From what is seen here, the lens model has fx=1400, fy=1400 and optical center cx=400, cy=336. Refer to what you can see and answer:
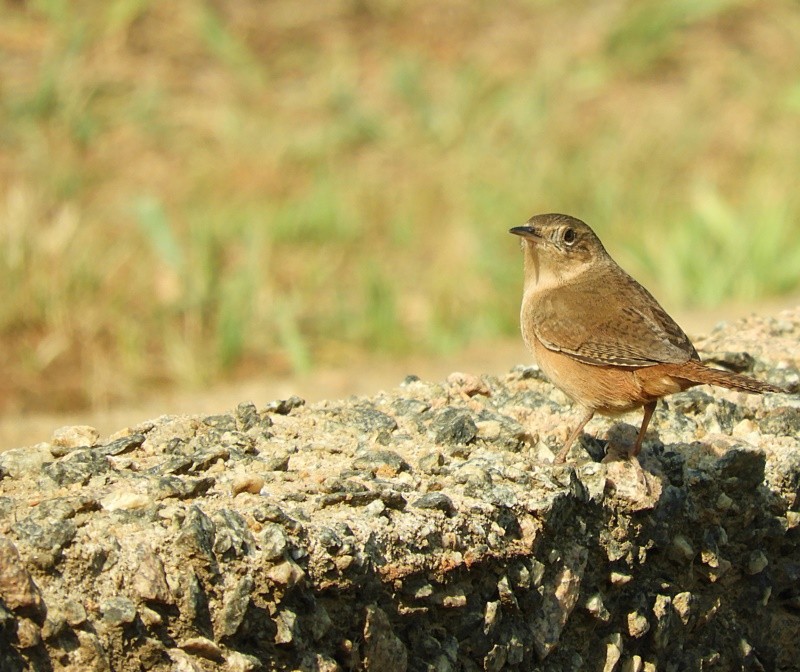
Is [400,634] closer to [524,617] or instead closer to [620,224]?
[524,617]

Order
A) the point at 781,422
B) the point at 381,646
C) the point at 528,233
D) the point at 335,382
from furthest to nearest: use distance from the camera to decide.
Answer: the point at 335,382 < the point at 528,233 < the point at 781,422 < the point at 381,646

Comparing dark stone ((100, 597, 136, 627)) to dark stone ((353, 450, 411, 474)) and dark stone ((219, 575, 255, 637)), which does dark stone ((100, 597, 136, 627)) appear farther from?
dark stone ((353, 450, 411, 474))

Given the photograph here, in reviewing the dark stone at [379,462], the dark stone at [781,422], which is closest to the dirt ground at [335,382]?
the dark stone at [781,422]

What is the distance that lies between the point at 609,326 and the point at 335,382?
3521 mm

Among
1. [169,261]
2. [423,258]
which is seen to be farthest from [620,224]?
[169,261]

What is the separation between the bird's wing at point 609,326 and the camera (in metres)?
3.86

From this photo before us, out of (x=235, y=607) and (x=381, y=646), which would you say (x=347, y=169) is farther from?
(x=235, y=607)

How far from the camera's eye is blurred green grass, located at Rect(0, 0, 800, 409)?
26.7 feet

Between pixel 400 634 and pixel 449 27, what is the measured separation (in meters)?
10.5

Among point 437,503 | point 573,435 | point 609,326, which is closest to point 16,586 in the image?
point 437,503

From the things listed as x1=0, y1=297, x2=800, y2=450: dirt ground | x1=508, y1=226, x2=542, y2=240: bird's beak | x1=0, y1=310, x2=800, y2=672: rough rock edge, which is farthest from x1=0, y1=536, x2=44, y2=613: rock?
x1=0, y1=297, x2=800, y2=450: dirt ground

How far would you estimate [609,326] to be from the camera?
13.4ft

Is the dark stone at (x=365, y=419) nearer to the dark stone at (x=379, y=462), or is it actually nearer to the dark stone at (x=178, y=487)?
the dark stone at (x=379, y=462)

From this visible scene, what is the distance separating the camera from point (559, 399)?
4375 millimetres
